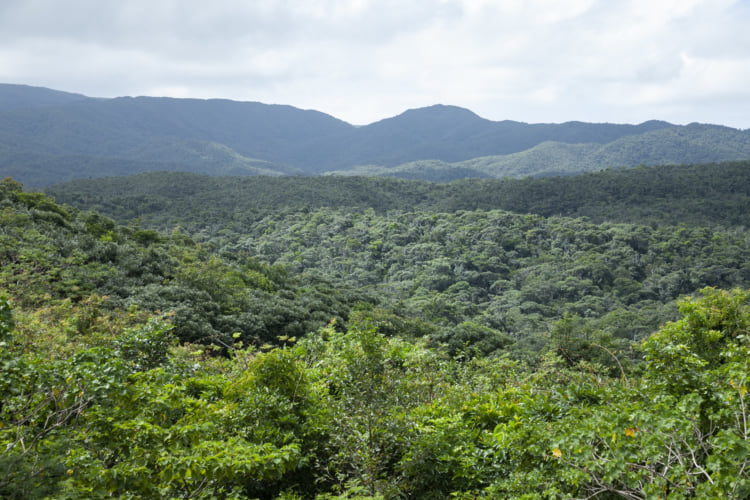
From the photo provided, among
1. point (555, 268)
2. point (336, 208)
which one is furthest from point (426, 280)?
point (336, 208)

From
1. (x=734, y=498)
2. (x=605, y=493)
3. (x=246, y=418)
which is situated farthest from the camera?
(x=246, y=418)

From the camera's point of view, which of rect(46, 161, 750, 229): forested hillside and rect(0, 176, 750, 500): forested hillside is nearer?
rect(0, 176, 750, 500): forested hillside

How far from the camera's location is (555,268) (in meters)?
58.5

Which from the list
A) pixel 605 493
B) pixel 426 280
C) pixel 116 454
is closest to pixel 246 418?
pixel 116 454

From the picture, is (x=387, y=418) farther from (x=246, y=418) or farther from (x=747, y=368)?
(x=747, y=368)

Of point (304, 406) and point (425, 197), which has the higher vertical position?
point (425, 197)

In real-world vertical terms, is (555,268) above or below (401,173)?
below

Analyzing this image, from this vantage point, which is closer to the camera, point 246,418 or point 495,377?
point 246,418

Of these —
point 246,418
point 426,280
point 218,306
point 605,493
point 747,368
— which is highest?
point 747,368

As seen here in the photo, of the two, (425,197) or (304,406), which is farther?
(425,197)

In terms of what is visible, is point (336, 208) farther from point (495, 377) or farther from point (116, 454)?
point (116, 454)

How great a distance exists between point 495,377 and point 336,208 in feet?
242

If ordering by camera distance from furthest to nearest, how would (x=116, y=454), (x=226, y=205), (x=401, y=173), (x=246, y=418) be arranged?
(x=401, y=173) → (x=226, y=205) → (x=246, y=418) → (x=116, y=454)

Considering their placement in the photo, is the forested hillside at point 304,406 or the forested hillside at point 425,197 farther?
the forested hillside at point 425,197
